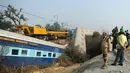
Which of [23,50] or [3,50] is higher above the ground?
[3,50]

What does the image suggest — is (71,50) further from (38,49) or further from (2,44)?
(2,44)

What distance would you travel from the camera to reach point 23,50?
1631 centimetres

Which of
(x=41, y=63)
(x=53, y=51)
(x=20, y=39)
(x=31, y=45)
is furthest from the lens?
(x=53, y=51)

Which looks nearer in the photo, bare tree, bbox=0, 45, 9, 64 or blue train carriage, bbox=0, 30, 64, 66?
bare tree, bbox=0, 45, 9, 64

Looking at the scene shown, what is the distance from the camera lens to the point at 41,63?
62.3 feet

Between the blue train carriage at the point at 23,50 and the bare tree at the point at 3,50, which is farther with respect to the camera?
the blue train carriage at the point at 23,50

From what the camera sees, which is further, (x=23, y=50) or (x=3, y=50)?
(x=23, y=50)

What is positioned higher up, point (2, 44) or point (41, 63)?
point (2, 44)

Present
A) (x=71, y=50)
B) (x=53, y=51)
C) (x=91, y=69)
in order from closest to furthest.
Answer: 1. (x=91, y=69)
2. (x=53, y=51)
3. (x=71, y=50)

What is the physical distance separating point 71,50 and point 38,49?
6.33 metres

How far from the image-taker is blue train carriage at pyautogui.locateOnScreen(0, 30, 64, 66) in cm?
1466

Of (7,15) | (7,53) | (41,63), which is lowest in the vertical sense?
(41,63)

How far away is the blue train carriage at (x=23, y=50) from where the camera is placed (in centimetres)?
1466

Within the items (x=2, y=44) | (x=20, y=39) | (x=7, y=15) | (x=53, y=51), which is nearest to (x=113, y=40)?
(x=53, y=51)
